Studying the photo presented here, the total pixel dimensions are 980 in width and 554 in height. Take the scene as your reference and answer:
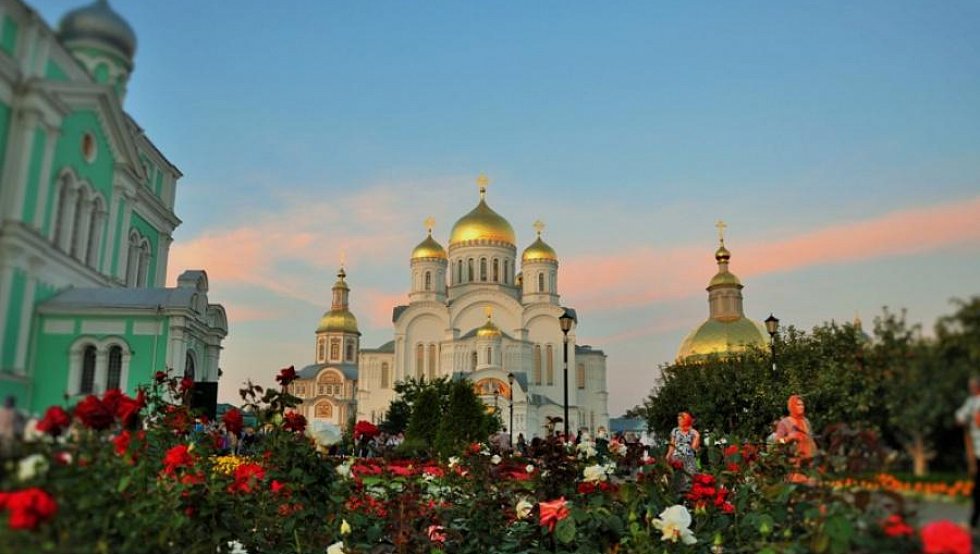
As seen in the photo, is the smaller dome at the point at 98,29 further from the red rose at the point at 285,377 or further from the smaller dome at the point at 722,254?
the smaller dome at the point at 722,254

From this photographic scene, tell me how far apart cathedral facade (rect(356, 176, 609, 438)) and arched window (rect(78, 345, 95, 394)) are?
4779cm

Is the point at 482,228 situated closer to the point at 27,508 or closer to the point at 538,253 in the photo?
the point at 538,253

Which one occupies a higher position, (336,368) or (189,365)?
(336,368)

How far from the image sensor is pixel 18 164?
268 centimetres

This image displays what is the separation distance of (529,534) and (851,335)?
4.87 m

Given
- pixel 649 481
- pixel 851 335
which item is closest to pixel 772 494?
pixel 851 335

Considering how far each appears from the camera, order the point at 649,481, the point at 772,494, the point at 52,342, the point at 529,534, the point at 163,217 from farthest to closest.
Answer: the point at 529,534
the point at 649,481
the point at 163,217
the point at 772,494
the point at 52,342

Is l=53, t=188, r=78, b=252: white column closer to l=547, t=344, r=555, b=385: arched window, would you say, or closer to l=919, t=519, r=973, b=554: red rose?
l=919, t=519, r=973, b=554: red rose

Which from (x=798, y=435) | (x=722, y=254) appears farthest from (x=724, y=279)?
(x=798, y=435)

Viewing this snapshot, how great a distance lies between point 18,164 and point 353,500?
5.56m

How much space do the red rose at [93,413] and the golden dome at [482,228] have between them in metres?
57.7

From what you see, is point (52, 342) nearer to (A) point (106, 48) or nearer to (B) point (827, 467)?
(A) point (106, 48)

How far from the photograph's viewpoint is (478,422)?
28641 millimetres

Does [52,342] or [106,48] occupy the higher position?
[106,48]
